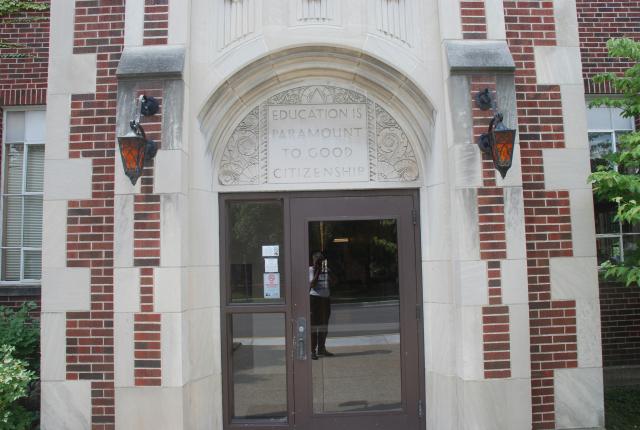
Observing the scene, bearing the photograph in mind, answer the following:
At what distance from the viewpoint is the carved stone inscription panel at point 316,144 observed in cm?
523

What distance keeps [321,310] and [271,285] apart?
570 millimetres

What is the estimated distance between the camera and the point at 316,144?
5.26m

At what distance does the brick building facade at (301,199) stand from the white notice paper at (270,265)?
41 millimetres

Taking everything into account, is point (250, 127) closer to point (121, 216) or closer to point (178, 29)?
point (178, 29)

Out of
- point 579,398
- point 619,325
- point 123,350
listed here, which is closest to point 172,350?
point 123,350

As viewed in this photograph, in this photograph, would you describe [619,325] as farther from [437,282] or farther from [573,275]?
[437,282]

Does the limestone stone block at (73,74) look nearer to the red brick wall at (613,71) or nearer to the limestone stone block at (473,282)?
the limestone stone block at (473,282)

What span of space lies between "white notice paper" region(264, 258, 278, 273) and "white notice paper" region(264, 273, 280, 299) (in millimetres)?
41

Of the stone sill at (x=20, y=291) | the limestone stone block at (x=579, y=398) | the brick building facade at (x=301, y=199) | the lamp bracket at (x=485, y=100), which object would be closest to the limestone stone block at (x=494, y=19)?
the brick building facade at (x=301, y=199)

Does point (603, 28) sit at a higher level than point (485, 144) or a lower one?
higher

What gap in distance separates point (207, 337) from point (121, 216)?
1.42 metres

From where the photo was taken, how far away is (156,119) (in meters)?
4.71

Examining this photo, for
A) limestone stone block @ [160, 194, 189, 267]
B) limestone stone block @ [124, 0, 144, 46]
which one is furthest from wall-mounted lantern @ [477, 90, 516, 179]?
limestone stone block @ [124, 0, 144, 46]

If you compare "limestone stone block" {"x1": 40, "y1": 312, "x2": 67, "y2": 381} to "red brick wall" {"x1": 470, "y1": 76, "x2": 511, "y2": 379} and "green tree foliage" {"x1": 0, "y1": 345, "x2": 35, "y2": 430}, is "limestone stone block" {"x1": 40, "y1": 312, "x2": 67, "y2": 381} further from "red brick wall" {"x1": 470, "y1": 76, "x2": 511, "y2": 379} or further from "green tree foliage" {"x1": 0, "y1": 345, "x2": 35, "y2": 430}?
"red brick wall" {"x1": 470, "y1": 76, "x2": 511, "y2": 379}
